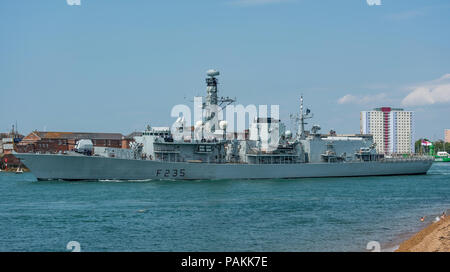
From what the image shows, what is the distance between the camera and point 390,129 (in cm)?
9388

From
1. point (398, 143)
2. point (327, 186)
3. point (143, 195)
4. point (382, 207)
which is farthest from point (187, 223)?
point (398, 143)

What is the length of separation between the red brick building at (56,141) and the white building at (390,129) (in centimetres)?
5073

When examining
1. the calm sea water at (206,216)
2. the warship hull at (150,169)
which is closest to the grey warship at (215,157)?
the warship hull at (150,169)

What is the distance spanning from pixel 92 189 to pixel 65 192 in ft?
7.35

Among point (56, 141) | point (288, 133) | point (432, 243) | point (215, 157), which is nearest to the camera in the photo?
point (432, 243)

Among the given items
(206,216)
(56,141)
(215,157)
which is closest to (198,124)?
(215,157)

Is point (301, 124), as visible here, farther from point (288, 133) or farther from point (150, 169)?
point (150, 169)

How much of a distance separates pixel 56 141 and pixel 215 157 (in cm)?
4176

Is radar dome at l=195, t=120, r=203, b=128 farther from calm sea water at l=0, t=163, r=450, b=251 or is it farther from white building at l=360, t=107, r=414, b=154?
white building at l=360, t=107, r=414, b=154

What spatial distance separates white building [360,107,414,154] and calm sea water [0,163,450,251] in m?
58.2

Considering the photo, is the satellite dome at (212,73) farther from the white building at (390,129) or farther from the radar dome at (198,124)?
the white building at (390,129)

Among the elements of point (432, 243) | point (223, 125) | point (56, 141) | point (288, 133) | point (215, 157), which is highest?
point (223, 125)

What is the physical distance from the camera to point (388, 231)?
18.5 metres
